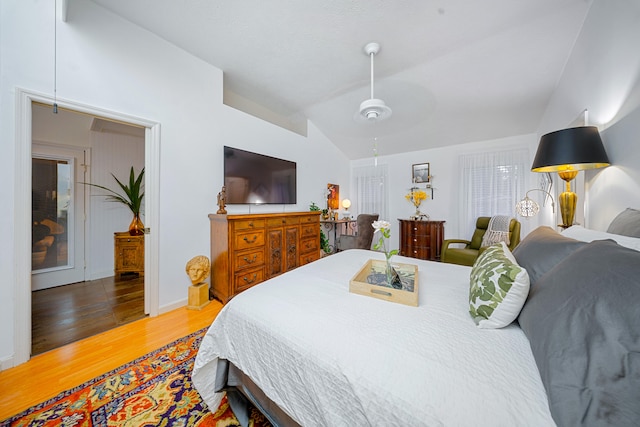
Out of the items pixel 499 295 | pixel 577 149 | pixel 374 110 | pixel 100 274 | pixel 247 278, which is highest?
pixel 374 110

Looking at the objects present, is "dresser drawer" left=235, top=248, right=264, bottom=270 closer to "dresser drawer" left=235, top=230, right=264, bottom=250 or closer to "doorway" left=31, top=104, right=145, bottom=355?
"dresser drawer" left=235, top=230, right=264, bottom=250

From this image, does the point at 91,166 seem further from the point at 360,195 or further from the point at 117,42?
the point at 360,195

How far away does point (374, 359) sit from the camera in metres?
0.72

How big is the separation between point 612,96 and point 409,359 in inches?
88.2

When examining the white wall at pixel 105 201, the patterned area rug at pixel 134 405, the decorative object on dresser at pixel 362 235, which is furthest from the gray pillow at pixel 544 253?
the white wall at pixel 105 201

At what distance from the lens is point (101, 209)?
3.26 m

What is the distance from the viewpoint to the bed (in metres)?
0.52

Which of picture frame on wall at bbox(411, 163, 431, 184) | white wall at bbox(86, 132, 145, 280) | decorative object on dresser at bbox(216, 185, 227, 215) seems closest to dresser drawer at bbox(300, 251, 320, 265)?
decorative object on dresser at bbox(216, 185, 227, 215)

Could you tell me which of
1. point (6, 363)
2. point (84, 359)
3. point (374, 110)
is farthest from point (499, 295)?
point (6, 363)

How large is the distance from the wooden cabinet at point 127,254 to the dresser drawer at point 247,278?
1920 mm

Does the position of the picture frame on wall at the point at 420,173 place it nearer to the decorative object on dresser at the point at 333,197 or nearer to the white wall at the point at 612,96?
the decorative object on dresser at the point at 333,197

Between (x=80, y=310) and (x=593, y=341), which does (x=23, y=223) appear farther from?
(x=593, y=341)

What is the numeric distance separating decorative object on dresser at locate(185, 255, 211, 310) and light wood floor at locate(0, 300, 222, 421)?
0.16 metres

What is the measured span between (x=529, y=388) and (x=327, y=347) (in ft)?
1.90
